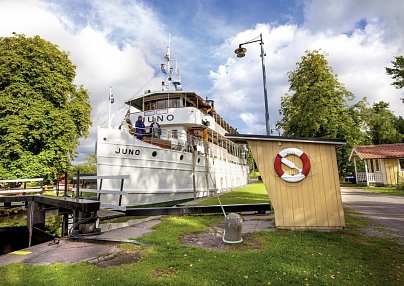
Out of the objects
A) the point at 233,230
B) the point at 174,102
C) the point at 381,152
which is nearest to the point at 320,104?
the point at 381,152

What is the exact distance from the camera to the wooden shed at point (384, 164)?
931 inches

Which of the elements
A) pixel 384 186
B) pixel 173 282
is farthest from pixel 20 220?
pixel 384 186

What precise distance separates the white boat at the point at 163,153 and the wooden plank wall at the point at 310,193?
21.7ft

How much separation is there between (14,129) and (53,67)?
6606 millimetres

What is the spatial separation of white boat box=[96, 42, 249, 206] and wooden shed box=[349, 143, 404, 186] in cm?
1345

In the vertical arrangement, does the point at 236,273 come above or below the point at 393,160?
below

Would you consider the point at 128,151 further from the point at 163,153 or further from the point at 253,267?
the point at 253,267

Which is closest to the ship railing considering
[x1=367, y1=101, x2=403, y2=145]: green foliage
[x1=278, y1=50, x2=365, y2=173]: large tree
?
[x1=278, y1=50, x2=365, y2=173]: large tree

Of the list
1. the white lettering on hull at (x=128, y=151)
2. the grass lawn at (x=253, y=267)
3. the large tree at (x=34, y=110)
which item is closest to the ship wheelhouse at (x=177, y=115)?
the white lettering on hull at (x=128, y=151)

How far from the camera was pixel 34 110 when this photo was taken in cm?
2133

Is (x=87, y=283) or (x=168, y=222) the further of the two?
(x=168, y=222)

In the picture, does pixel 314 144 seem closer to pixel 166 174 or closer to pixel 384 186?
pixel 166 174

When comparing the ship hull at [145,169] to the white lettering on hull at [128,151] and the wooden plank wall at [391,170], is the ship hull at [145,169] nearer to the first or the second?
the white lettering on hull at [128,151]

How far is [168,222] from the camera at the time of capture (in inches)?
365
